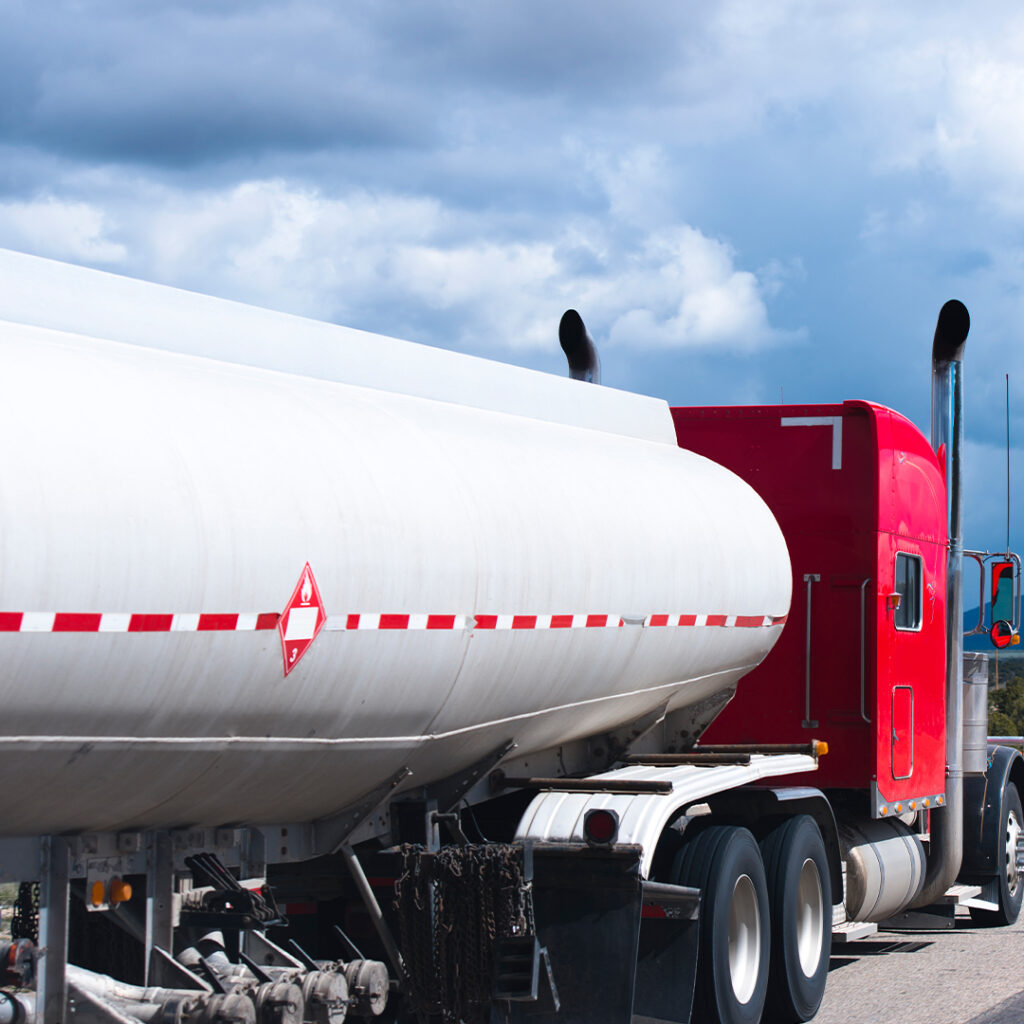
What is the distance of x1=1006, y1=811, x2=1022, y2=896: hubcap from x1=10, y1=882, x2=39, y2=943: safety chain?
9097 millimetres

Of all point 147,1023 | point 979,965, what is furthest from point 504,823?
point 979,965

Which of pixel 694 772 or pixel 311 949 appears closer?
pixel 311 949

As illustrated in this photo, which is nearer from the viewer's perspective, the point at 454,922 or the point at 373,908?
the point at 454,922

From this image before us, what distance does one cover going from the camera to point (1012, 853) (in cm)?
1284

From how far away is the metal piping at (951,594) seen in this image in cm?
1173

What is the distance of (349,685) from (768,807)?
377 centimetres

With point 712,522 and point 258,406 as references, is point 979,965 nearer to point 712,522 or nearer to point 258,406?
point 712,522

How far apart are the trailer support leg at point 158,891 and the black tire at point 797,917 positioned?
3.88 meters

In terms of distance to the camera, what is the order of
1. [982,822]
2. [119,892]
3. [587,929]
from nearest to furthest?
1. [119,892]
2. [587,929]
3. [982,822]

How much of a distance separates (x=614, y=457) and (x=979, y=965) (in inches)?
197

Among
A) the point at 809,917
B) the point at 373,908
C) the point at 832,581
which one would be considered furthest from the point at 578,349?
the point at 373,908

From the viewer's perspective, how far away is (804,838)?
8953mm

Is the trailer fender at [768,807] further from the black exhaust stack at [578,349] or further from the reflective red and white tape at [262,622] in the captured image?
the black exhaust stack at [578,349]

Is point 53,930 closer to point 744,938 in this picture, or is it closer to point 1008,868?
point 744,938
